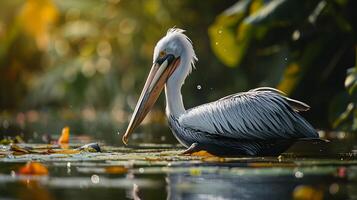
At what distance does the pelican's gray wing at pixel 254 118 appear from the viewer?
8.66 meters

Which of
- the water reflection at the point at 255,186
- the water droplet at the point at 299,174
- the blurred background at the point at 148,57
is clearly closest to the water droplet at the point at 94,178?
the water reflection at the point at 255,186

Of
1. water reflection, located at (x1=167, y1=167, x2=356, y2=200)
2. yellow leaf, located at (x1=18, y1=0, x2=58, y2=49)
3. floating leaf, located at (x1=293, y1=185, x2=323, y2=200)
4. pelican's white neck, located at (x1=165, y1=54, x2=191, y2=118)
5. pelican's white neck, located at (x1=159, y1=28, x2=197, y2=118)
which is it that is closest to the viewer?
floating leaf, located at (x1=293, y1=185, x2=323, y2=200)

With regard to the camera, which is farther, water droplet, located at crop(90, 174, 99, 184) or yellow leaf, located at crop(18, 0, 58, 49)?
yellow leaf, located at crop(18, 0, 58, 49)

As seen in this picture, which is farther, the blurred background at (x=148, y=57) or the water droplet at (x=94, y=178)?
the blurred background at (x=148, y=57)

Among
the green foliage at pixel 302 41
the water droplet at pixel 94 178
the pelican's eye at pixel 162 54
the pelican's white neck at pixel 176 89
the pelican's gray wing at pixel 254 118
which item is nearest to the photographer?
the water droplet at pixel 94 178

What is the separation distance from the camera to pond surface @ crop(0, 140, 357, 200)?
5.94 metres

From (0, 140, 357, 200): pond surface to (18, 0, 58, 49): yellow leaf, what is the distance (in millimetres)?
17403

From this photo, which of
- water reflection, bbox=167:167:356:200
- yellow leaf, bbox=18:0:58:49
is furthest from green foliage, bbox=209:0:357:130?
yellow leaf, bbox=18:0:58:49

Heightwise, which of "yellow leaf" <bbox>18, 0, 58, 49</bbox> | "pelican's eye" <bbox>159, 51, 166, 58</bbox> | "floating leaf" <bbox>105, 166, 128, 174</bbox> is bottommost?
"floating leaf" <bbox>105, 166, 128, 174</bbox>

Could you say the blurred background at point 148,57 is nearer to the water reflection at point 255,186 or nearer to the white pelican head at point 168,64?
the white pelican head at point 168,64

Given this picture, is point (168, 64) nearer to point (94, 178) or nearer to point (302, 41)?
point (94, 178)

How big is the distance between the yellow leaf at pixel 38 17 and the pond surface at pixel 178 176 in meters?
17.4

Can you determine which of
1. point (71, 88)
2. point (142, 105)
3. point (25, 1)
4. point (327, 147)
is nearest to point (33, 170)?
point (142, 105)

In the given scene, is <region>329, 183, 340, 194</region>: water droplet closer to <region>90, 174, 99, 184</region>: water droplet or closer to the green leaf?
<region>90, 174, 99, 184</region>: water droplet
